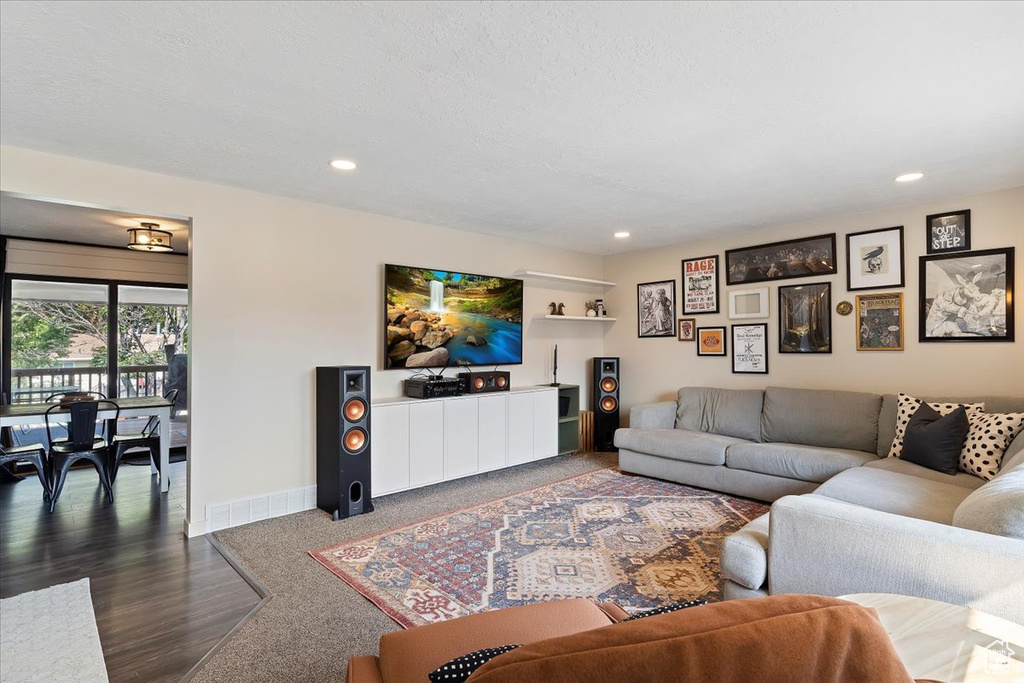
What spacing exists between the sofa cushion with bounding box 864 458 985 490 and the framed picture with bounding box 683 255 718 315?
7.26 ft

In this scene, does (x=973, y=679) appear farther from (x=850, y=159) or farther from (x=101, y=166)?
(x=101, y=166)

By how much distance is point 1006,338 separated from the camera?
3.64 meters

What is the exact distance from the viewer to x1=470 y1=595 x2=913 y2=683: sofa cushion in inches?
23.8

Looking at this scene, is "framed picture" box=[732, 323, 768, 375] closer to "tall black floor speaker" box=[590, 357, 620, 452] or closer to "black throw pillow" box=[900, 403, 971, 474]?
"tall black floor speaker" box=[590, 357, 620, 452]

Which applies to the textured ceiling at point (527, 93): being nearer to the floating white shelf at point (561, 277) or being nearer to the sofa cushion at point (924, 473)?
the floating white shelf at point (561, 277)

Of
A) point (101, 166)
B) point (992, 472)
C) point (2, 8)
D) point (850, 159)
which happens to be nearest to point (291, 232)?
point (101, 166)

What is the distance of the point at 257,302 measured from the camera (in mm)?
3594

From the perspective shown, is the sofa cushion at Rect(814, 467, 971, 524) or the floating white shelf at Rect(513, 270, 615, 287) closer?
the sofa cushion at Rect(814, 467, 971, 524)

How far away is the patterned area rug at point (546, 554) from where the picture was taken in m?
2.45

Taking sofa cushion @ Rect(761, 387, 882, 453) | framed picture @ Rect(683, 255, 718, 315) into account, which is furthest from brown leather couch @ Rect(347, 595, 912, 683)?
framed picture @ Rect(683, 255, 718, 315)

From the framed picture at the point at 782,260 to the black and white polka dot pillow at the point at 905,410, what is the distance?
1343mm

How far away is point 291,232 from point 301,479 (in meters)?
1.93

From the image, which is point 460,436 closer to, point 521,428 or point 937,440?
point 521,428

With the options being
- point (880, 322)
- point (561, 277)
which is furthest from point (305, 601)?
point (880, 322)
